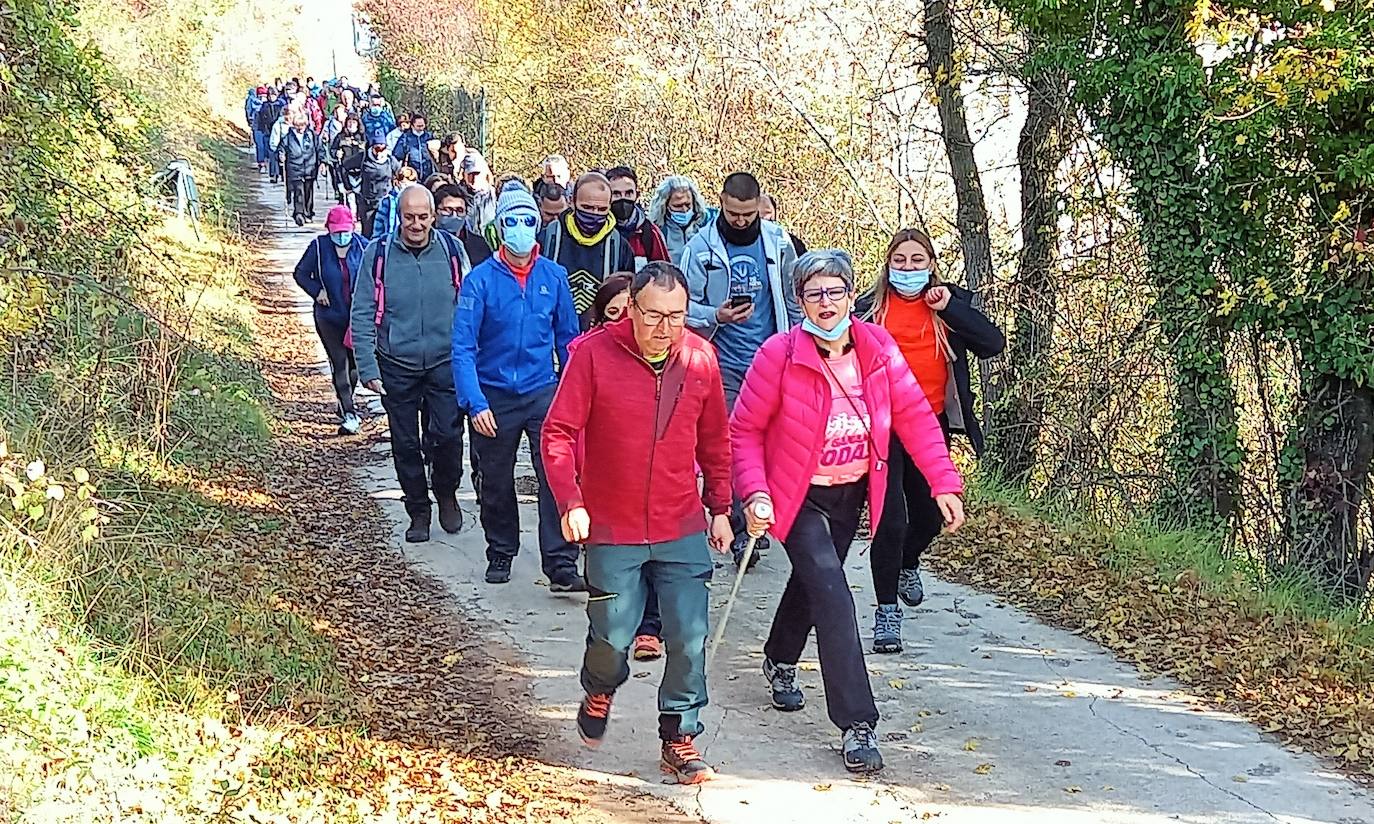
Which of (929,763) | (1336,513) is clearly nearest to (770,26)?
(1336,513)

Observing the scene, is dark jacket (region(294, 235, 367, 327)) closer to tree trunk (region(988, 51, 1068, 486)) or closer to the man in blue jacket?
the man in blue jacket

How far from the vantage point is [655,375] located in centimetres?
489

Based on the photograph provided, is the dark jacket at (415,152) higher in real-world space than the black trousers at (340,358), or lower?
higher

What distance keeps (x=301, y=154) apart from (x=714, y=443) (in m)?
19.9

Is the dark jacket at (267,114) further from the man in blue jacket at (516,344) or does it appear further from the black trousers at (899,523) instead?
the black trousers at (899,523)

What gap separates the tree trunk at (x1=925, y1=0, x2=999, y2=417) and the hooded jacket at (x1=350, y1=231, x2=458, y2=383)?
13.3 feet

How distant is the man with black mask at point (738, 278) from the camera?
698cm

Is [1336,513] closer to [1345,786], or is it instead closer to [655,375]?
[1345,786]

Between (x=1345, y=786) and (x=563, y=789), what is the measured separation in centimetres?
284

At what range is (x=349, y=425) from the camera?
11.1m

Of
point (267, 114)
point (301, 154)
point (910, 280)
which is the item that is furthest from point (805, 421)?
point (267, 114)

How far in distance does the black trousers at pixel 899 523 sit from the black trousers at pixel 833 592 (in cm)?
68

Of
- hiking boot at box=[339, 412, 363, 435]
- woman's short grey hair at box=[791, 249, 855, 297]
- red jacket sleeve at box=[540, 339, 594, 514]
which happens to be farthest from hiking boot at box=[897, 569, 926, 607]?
hiking boot at box=[339, 412, 363, 435]

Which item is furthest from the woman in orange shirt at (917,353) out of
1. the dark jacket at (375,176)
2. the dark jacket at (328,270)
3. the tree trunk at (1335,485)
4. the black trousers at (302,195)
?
the black trousers at (302,195)
